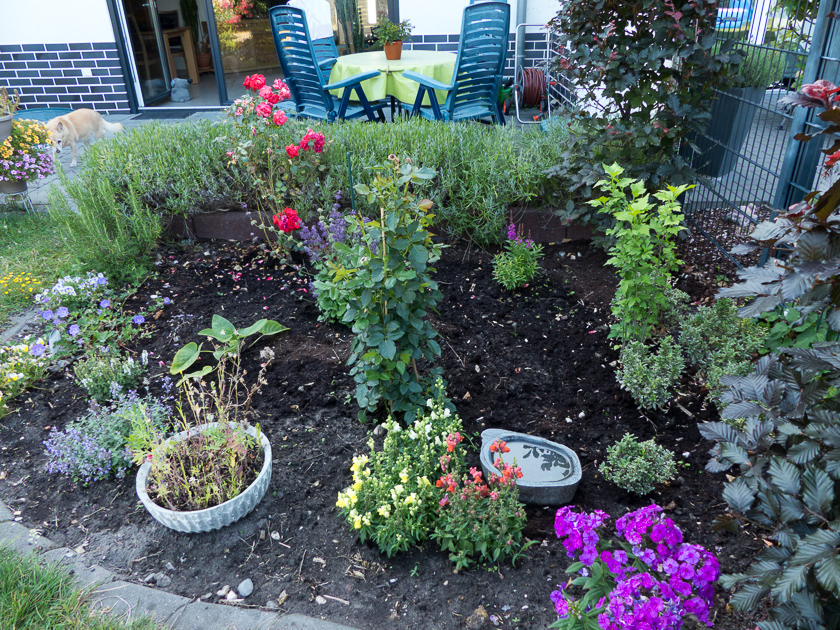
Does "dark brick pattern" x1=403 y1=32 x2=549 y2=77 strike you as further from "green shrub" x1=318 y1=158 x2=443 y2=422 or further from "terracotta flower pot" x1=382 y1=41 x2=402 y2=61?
"green shrub" x1=318 y1=158 x2=443 y2=422

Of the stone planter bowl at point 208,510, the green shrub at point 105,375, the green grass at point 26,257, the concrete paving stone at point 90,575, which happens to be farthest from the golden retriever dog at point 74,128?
the concrete paving stone at point 90,575

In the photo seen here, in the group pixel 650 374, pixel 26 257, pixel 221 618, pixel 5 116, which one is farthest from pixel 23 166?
pixel 650 374

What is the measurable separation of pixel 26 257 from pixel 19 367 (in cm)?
175

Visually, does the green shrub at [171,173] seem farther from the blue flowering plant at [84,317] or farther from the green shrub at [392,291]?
the green shrub at [392,291]

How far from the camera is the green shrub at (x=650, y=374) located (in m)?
2.46

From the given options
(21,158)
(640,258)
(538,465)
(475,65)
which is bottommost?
(538,465)

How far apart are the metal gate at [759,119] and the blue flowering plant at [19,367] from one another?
380cm

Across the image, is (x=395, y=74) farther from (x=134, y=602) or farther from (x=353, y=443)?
(x=134, y=602)

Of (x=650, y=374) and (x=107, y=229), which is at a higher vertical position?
(x=107, y=229)

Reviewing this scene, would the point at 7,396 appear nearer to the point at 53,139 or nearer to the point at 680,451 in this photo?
A: the point at 680,451

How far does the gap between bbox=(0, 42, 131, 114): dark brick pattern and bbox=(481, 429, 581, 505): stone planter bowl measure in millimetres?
8531

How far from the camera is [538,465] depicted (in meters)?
2.18

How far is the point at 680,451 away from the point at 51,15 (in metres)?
9.69

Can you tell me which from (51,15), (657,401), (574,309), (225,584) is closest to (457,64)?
(574,309)
